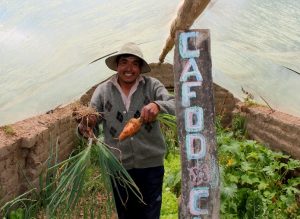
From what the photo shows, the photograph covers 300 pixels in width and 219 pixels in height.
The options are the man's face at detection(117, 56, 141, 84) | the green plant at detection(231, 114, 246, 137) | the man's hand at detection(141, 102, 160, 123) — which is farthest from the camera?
the green plant at detection(231, 114, 246, 137)

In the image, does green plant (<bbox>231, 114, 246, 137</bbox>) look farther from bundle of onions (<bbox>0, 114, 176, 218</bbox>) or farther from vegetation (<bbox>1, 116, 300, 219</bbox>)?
bundle of onions (<bbox>0, 114, 176, 218</bbox>)

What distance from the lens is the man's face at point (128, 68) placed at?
2.80m

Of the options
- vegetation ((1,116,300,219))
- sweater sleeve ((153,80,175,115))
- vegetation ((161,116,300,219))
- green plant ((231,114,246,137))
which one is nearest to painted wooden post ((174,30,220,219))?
sweater sleeve ((153,80,175,115))

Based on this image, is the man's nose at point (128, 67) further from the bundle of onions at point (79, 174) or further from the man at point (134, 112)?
the bundle of onions at point (79, 174)

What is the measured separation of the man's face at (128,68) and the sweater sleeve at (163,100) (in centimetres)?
15

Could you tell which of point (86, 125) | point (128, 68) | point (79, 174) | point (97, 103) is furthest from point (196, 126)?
point (97, 103)

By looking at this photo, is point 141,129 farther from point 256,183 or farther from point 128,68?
point 256,183

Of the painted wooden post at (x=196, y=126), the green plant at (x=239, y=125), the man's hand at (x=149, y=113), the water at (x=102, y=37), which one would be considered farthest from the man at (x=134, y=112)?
the green plant at (x=239, y=125)

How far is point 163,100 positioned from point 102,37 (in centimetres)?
171

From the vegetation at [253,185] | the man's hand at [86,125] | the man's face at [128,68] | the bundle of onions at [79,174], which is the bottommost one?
the vegetation at [253,185]

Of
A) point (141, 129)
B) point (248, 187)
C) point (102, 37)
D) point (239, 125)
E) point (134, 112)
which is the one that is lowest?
point (248, 187)

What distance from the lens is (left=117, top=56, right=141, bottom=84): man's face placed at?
9.18ft

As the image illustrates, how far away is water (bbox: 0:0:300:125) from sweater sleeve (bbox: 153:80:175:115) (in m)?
1.15

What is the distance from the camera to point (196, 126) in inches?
82.3
